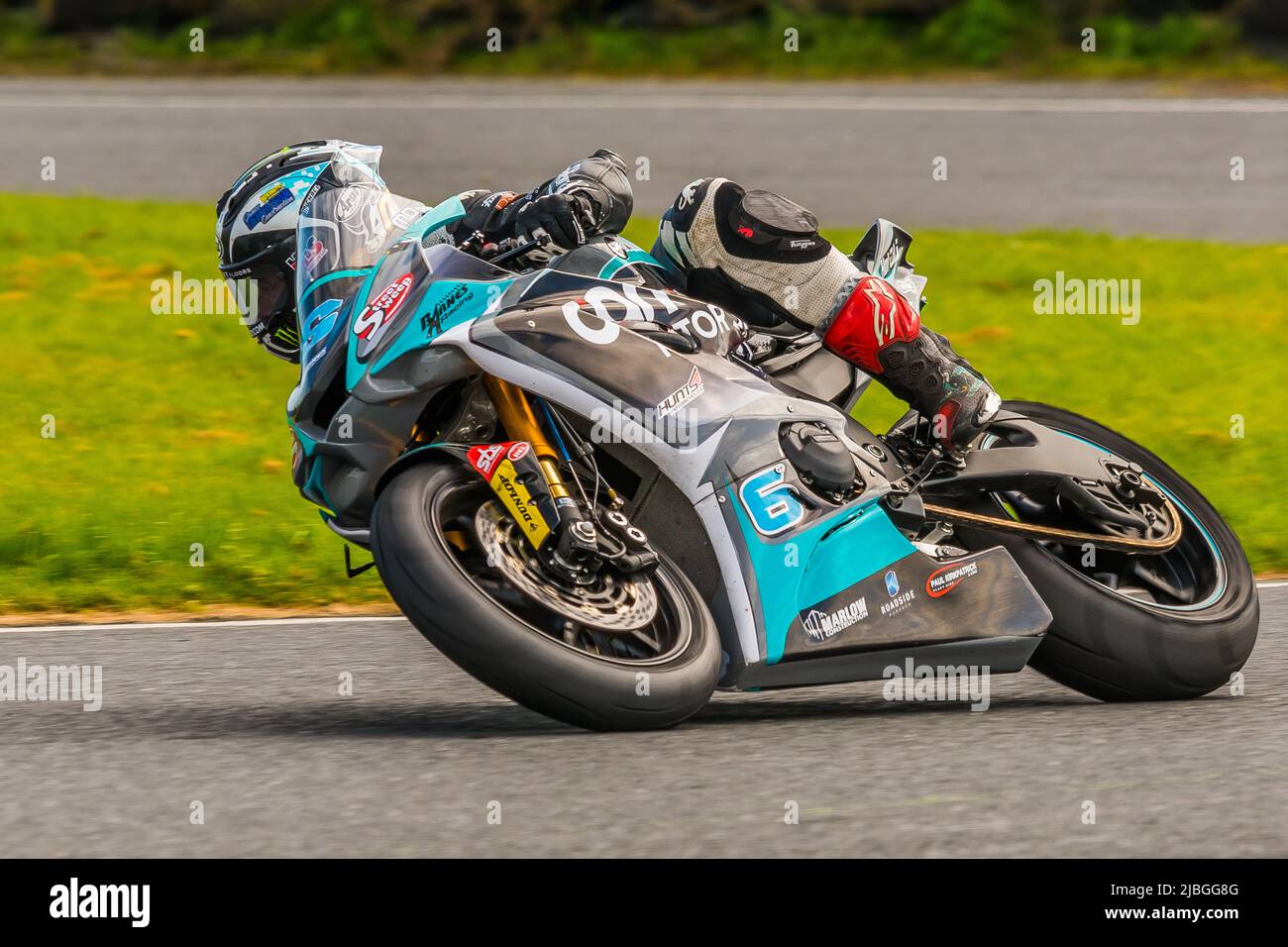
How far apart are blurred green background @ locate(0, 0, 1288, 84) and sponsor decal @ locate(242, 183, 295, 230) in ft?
42.9

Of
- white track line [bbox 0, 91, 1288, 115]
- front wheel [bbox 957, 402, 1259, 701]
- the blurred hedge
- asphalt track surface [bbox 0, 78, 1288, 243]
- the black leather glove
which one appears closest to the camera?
the black leather glove

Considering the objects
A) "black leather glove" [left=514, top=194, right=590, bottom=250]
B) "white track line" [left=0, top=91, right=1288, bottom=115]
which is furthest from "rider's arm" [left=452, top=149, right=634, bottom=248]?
"white track line" [left=0, top=91, right=1288, bottom=115]

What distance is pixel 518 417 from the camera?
4.29 metres

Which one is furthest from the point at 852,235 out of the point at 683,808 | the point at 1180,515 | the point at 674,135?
the point at 683,808

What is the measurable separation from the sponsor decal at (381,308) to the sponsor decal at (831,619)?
1.13m

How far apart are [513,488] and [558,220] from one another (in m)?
0.64

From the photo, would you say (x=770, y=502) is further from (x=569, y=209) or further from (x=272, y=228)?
(x=272, y=228)

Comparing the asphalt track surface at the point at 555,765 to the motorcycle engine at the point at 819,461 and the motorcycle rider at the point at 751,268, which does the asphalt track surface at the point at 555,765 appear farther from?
the motorcycle rider at the point at 751,268

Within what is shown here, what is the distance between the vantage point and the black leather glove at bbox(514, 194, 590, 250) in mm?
4332

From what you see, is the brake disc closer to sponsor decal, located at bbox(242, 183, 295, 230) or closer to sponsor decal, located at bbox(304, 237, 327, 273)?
sponsor decal, located at bbox(304, 237, 327, 273)

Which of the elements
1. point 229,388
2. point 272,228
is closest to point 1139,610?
point 272,228

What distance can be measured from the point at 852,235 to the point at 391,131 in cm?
506

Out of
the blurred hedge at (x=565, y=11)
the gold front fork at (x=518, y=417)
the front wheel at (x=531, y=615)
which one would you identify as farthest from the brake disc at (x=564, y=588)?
the blurred hedge at (x=565, y=11)
